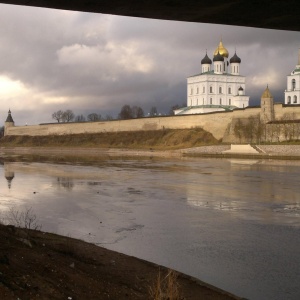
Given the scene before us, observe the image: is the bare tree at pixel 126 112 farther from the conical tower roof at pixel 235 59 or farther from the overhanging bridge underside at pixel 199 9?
the overhanging bridge underside at pixel 199 9

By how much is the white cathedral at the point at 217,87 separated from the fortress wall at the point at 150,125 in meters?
8.11

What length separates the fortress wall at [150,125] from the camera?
6544cm

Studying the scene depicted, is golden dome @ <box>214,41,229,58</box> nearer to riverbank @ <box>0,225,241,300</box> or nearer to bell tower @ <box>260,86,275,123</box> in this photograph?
bell tower @ <box>260,86,275,123</box>

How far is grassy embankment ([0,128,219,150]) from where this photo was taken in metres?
65.8

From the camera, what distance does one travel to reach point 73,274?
600cm

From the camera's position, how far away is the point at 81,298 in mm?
5328

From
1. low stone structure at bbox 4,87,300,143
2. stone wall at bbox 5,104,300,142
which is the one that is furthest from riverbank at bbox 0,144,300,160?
stone wall at bbox 5,104,300,142

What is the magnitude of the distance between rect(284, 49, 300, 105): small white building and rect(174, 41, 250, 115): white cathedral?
7.10 metres

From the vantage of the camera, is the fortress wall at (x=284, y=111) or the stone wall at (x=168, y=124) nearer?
the fortress wall at (x=284, y=111)

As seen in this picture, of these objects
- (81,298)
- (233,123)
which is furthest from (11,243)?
(233,123)

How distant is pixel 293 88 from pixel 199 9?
2934 inches

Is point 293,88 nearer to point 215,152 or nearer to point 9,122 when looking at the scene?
point 215,152

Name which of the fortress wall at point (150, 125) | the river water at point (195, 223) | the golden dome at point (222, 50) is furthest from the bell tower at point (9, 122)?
the river water at point (195, 223)

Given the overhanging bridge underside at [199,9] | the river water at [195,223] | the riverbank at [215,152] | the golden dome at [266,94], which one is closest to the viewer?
the overhanging bridge underside at [199,9]
